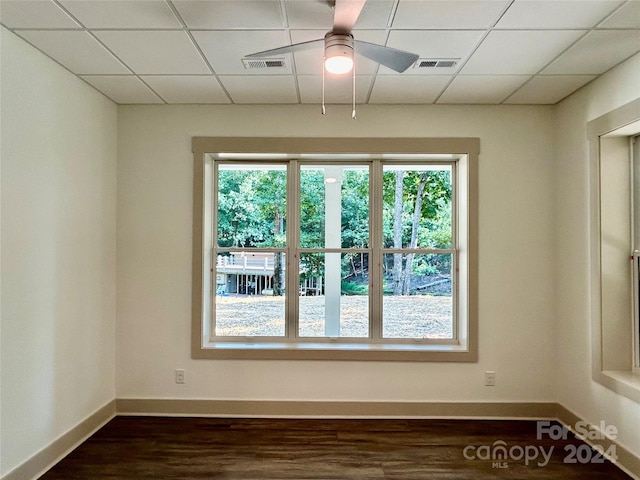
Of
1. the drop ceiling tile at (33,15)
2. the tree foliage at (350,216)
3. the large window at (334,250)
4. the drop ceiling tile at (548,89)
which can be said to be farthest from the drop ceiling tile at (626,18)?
the drop ceiling tile at (33,15)

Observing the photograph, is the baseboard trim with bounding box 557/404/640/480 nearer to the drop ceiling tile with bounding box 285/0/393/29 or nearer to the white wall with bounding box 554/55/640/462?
the white wall with bounding box 554/55/640/462

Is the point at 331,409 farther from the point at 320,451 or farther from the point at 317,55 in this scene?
the point at 317,55

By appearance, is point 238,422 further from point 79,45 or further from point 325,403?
point 79,45

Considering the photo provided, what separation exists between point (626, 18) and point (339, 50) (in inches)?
61.6

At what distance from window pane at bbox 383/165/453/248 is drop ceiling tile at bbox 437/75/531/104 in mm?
621

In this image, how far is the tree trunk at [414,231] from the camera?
353 cm

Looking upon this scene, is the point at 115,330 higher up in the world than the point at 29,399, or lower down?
higher up

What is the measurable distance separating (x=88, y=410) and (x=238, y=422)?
1131mm

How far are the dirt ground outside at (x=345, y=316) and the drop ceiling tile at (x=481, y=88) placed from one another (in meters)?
1.71

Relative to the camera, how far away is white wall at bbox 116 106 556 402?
3254 mm

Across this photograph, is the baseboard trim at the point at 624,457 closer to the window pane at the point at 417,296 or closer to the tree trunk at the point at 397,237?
the window pane at the point at 417,296

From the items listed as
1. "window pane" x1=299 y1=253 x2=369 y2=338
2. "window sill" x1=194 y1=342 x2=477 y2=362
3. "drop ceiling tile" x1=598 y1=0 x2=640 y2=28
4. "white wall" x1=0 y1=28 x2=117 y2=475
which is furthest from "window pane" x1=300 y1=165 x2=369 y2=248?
"drop ceiling tile" x1=598 y1=0 x2=640 y2=28

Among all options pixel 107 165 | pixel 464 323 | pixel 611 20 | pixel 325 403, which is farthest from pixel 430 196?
pixel 107 165

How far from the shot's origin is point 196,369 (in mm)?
3289
